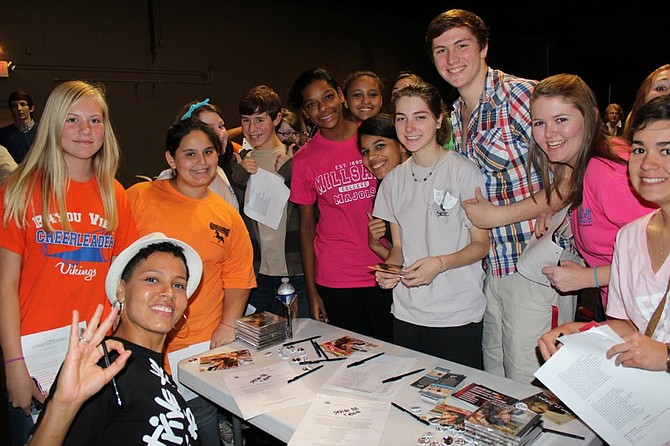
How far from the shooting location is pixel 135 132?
7426 millimetres

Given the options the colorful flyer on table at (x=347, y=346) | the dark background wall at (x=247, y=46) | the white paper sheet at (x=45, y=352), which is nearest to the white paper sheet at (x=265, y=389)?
the colorful flyer on table at (x=347, y=346)

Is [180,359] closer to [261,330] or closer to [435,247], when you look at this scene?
[261,330]

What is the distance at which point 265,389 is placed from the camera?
1894mm

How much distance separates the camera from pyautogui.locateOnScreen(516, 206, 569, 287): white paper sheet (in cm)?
219

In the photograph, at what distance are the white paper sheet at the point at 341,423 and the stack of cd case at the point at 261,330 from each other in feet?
1.92

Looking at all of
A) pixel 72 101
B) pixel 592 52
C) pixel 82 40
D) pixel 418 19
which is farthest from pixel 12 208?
pixel 592 52

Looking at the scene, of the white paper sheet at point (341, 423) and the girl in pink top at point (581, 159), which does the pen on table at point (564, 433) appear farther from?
the girl in pink top at point (581, 159)

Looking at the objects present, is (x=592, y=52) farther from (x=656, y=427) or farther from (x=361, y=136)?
(x=656, y=427)

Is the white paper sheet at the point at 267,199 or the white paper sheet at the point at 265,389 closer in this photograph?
the white paper sheet at the point at 265,389

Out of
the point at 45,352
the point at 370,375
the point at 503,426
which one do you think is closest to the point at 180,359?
the point at 45,352

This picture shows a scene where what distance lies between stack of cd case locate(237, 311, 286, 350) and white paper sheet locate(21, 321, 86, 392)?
2.30ft

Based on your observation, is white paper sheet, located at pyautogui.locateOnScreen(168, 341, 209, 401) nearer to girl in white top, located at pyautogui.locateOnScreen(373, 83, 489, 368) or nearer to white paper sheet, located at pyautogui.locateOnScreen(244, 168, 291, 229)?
girl in white top, located at pyautogui.locateOnScreen(373, 83, 489, 368)

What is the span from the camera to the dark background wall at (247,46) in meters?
6.64

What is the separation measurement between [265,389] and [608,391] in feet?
3.77
